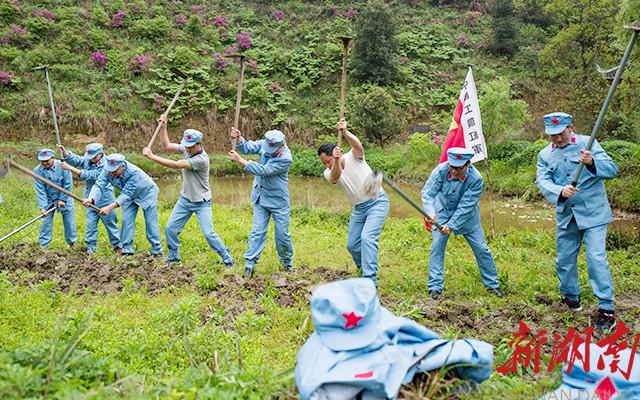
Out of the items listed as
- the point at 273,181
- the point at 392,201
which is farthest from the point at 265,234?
the point at 392,201

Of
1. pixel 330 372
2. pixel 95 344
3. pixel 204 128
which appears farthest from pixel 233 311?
pixel 204 128

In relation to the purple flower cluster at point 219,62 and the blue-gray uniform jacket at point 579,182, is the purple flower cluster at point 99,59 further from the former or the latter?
the blue-gray uniform jacket at point 579,182

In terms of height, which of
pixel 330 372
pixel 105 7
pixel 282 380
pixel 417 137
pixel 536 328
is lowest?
pixel 417 137

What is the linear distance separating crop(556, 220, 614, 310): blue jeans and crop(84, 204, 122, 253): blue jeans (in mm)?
6189

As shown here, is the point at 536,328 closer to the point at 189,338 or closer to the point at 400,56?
the point at 189,338

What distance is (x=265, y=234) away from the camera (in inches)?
261

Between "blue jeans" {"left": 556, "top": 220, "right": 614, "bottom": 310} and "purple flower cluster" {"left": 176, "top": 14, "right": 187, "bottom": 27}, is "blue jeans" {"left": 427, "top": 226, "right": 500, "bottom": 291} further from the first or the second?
"purple flower cluster" {"left": 176, "top": 14, "right": 187, "bottom": 27}

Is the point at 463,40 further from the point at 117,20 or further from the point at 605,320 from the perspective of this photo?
the point at 605,320

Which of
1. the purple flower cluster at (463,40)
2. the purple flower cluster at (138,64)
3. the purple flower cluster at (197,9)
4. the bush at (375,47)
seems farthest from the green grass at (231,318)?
the purple flower cluster at (463,40)

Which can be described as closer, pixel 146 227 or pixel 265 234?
pixel 265 234

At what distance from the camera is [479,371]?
9.13 feet

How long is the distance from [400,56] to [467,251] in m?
20.1

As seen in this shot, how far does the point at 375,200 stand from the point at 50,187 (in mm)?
5292

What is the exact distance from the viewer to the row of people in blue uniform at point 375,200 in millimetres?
5078
